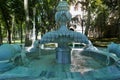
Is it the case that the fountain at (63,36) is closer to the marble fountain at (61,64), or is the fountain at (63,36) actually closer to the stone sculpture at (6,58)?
the marble fountain at (61,64)

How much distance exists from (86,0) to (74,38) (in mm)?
31238

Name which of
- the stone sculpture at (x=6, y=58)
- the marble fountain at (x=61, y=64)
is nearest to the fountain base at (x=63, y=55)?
the marble fountain at (x=61, y=64)

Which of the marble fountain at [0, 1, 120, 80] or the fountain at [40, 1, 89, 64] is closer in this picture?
Result: the marble fountain at [0, 1, 120, 80]

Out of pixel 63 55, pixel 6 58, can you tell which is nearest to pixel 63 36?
pixel 63 55

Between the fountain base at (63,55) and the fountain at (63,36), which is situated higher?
the fountain at (63,36)

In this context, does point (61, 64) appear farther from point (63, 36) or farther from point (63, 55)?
point (63, 36)

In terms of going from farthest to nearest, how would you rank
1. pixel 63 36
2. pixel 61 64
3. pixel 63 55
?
1. pixel 63 55
2. pixel 61 64
3. pixel 63 36

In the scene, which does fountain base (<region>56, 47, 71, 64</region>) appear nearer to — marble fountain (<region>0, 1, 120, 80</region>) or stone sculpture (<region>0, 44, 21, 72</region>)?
marble fountain (<region>0, 1, 120, 80</region>)

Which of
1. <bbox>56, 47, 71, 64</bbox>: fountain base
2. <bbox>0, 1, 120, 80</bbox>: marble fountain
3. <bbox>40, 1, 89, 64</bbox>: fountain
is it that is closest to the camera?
<bbox>0, 1, 120, 80</bbox>: marble fountain

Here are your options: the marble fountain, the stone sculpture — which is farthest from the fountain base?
the stone sculpture

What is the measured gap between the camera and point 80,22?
5844 centimetres

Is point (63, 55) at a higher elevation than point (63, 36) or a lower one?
lower

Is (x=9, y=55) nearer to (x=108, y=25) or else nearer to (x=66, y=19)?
(x=66, y=19)

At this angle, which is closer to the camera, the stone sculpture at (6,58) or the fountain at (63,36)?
the stone sculpture at (6,58)
